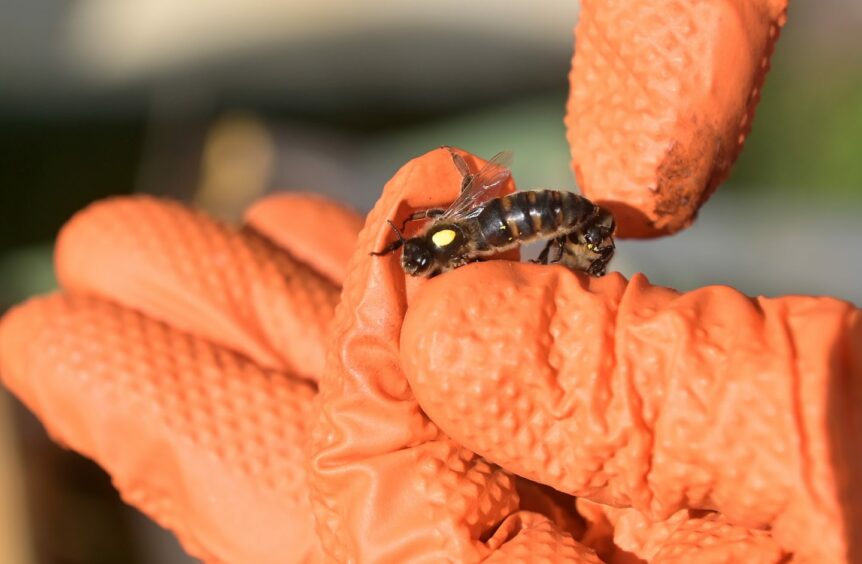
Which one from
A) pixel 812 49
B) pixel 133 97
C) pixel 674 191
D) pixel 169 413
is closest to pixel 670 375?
Result: pixel 674 191

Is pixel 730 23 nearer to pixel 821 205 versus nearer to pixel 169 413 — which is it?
pixel 169 413

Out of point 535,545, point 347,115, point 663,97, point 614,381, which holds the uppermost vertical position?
point 663,97

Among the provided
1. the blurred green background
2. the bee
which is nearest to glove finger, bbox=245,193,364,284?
the bee

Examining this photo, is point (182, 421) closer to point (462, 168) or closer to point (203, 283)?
point (203, 283)

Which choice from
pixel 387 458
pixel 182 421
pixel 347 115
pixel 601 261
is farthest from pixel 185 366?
pixel 347 115

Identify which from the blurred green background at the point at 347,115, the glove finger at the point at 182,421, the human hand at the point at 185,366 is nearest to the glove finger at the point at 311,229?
the human hand at the point at 185,366

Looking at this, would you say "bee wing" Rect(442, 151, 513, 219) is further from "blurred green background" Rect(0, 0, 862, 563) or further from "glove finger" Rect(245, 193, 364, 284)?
"blurred green background" Rect(0, 0, 862, 563)
